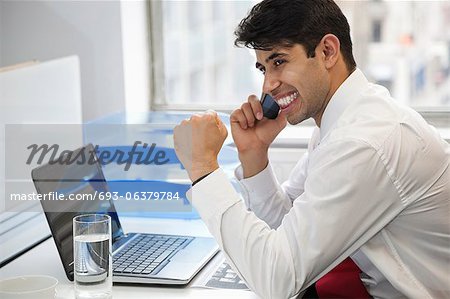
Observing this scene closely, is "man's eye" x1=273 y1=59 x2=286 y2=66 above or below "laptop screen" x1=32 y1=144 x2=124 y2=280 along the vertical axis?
above

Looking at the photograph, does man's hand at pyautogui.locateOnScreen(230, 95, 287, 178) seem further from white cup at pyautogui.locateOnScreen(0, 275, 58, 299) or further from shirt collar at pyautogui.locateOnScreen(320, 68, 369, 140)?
white cup at pyautogui.locateOnScreen(0, 275, 58, 299)

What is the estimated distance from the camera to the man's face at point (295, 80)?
5.08 ft

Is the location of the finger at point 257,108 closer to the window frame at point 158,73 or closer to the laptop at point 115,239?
the laptop at point 115,239

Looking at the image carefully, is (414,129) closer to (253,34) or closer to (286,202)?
(253,34)

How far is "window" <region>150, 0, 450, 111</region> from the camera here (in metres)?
2.48

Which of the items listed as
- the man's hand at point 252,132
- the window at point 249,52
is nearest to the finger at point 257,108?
the man's hand at point 252,132

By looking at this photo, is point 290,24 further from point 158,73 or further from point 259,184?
point 158,73

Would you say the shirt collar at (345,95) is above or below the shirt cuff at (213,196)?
above

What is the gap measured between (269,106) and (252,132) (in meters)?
0.09

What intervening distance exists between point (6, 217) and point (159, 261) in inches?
17.4

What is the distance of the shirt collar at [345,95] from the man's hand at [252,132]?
21 centimetres

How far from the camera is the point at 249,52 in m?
2.53

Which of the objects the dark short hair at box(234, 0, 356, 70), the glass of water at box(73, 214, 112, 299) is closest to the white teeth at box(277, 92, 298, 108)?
the dark short hair at box(234, 0, 356, 70)

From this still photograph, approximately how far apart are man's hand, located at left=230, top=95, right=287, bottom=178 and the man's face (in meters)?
0.15
